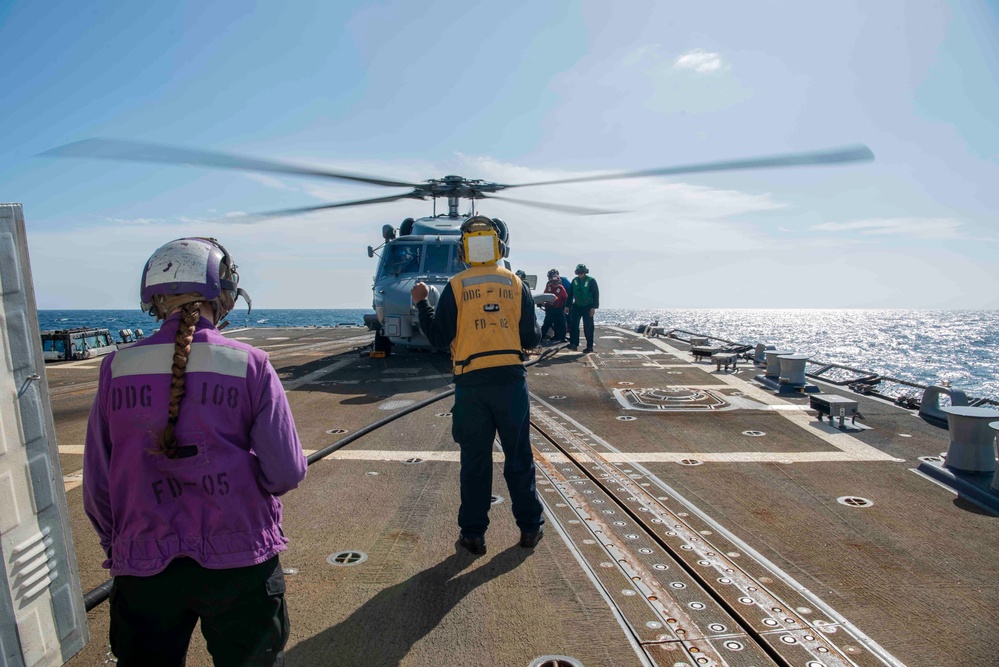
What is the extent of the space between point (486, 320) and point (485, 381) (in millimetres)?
367

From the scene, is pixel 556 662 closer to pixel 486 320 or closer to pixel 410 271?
pixel 486 320

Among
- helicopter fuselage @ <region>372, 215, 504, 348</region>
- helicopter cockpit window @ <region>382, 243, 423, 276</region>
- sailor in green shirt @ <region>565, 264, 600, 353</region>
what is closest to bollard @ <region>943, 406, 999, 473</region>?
helicopter fuselage @ <region>372, 215, 504, 348</region>

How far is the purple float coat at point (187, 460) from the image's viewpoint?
1.67 metres

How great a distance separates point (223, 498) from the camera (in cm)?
172

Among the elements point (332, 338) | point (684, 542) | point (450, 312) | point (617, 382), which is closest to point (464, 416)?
point (450, 312)

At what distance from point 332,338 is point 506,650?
701 inches

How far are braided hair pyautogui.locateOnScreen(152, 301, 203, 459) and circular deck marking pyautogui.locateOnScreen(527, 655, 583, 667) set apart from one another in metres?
1.67

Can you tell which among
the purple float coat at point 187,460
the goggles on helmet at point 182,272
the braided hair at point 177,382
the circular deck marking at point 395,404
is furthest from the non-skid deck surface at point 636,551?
the goggles on helmet at point 182,272

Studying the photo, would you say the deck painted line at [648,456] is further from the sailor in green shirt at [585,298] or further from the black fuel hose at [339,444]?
the sailor in green shirt at [585,298]

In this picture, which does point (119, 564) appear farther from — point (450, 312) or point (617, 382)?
point (617, 382)

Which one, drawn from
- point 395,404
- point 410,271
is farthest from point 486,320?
point 410,271

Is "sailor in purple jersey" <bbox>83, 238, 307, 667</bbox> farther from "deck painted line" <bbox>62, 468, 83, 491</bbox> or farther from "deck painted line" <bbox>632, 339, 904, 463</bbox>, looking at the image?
"deck painted line" <bbox>632, 339, 904, 463</bbox>

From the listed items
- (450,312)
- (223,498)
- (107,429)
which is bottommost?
(223,498)

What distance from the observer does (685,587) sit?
9.79 feet
